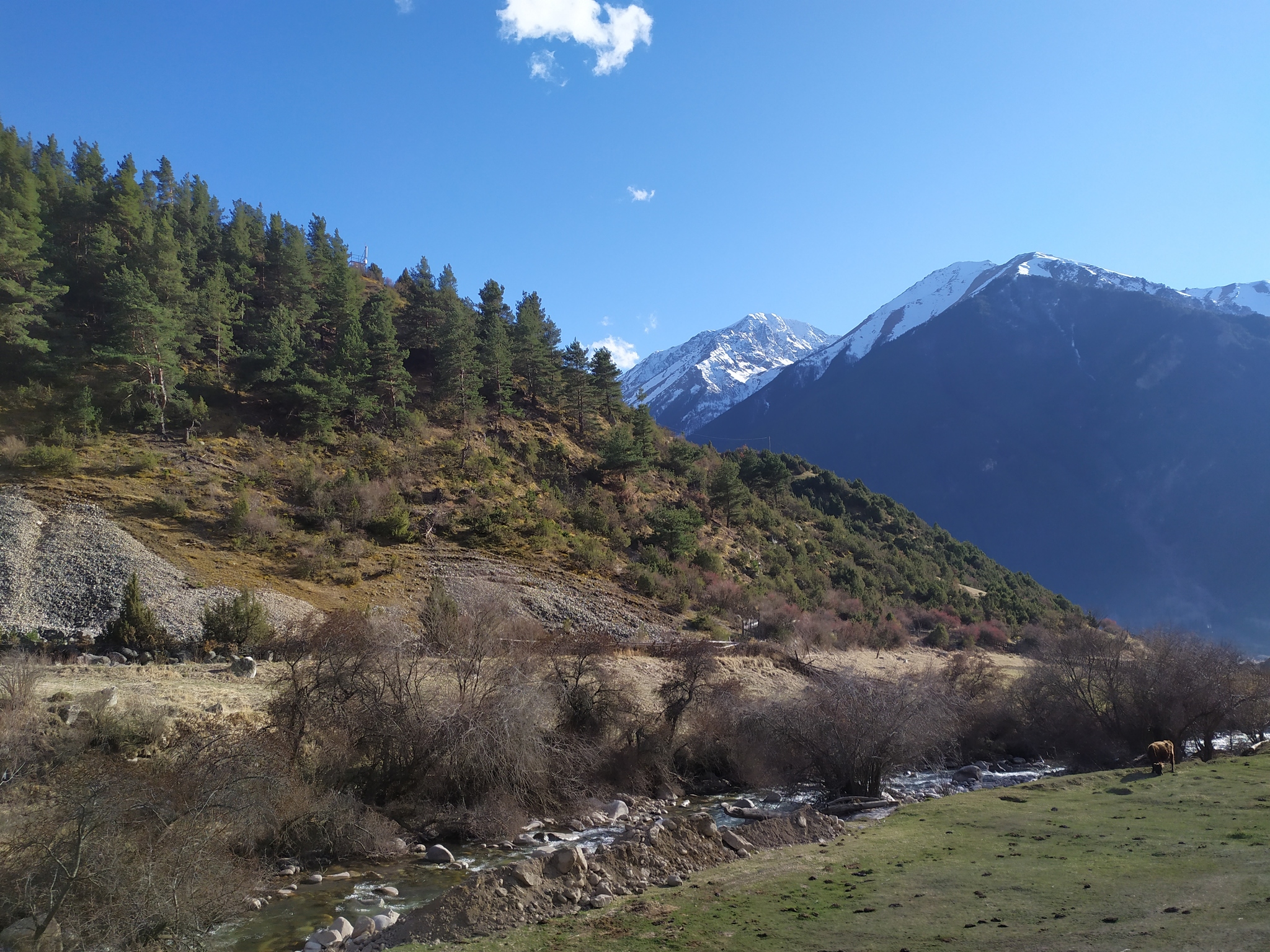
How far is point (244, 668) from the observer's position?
24.6m

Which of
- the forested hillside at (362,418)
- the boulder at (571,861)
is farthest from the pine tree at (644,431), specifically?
the boulder at (571,861)

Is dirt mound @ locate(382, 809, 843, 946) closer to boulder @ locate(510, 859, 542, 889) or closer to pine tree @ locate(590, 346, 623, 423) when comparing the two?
boulder @ locate(510, 859, 542, 889)

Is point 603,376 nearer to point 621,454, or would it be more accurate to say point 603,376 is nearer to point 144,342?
point 621,454

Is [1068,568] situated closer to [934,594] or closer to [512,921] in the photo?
[934,594]

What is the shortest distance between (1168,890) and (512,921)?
412 inches

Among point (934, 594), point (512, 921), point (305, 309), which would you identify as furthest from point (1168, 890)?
point (934, 594)

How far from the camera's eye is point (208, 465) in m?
43.0

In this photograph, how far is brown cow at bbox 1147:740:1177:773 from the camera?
22625 millimetres

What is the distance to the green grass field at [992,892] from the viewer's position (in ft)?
29.1

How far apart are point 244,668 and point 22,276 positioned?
3869 centimetres

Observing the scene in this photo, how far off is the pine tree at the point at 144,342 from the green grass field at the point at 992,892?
46.8 meters

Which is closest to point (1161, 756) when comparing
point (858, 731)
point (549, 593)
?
point (858, 731)

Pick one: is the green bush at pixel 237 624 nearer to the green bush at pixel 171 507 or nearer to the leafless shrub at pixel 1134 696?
the green bush at pixel 171 507

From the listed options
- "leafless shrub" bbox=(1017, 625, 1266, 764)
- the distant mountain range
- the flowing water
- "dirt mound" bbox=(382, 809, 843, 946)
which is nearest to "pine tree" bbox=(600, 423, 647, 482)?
"leafless shrub" bbox=(1017, 625, 1266, 764)
